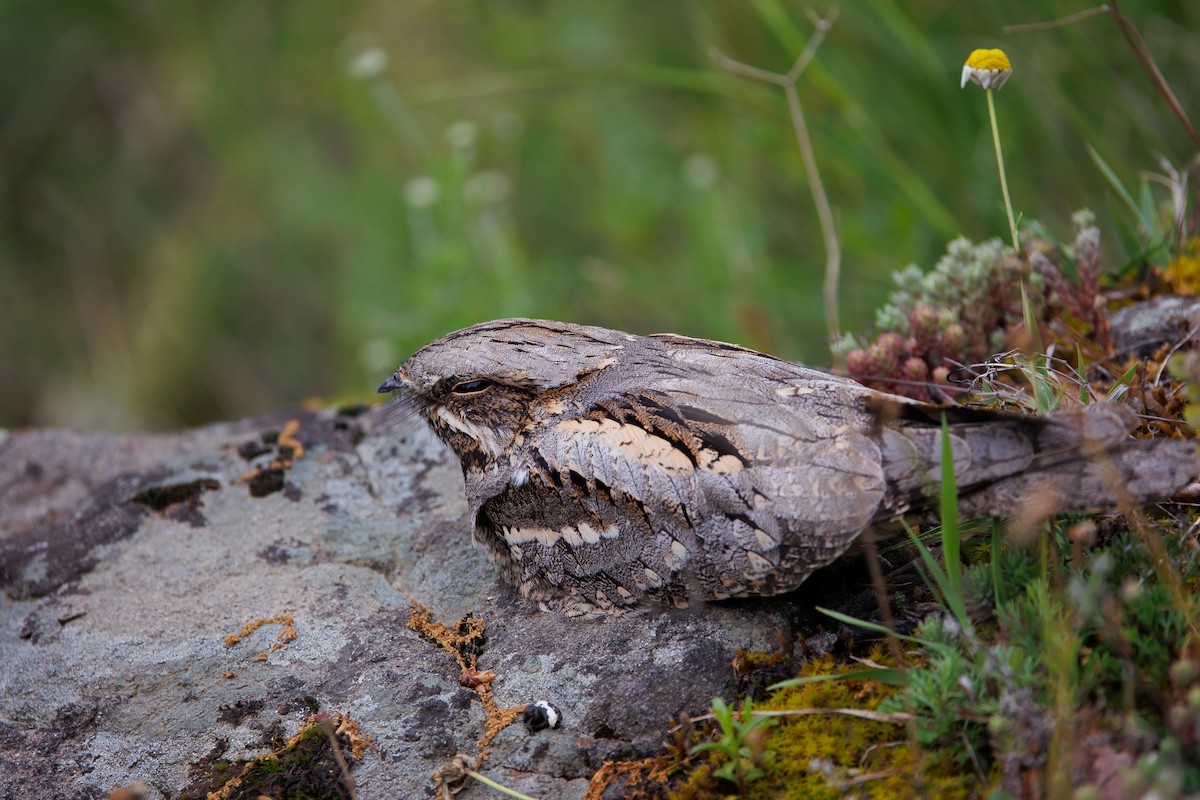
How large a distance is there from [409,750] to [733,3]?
501cm

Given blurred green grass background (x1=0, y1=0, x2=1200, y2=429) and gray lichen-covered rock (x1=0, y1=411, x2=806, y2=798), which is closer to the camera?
gray lichen-covered rock (x1=0, y1=411, x2=806, y2=798)

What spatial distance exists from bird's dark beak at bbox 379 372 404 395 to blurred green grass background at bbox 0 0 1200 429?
1798 mm

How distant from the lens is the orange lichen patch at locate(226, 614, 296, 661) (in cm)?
296

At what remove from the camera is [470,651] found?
2861 millimetres

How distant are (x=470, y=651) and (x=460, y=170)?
3.01 m

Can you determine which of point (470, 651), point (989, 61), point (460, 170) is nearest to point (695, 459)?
point (470, 651)

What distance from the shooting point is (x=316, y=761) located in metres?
2.50

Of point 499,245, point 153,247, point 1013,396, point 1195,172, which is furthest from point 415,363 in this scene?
point 153,247

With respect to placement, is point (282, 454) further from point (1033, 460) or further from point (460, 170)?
point (1033, 460)

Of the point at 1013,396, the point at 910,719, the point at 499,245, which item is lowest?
the point at 910,719

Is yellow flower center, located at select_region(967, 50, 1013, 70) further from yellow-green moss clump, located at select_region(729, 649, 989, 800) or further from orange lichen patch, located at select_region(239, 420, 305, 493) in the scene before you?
orange lichen patch, located at select_region(239, 420, 305, 493)

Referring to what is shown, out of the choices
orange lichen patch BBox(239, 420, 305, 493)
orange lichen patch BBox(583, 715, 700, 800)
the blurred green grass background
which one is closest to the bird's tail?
orange lichen patch BBox(583, 715, 700, 800)

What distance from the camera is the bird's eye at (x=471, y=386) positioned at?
308cm

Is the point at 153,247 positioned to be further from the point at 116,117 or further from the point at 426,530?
the point at 426,530
